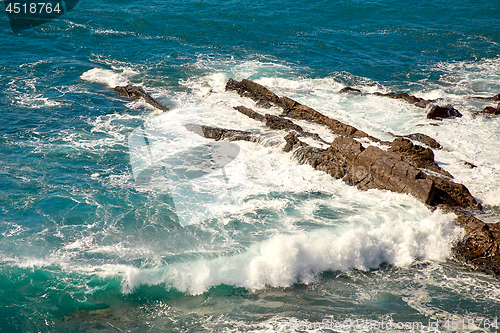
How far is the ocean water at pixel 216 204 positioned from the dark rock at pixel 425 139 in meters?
0.50

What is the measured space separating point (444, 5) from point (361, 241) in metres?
31.7

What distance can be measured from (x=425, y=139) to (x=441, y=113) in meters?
3.14

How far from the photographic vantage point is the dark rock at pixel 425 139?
1515cm

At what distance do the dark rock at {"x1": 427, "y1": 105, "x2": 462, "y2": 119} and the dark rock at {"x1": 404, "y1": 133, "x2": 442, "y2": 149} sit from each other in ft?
8.62

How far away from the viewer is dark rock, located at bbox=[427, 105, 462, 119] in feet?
57.5

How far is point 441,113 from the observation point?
1756 cm

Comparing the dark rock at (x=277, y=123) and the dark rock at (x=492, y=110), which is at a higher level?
the dark rock at (x=492, y=110)

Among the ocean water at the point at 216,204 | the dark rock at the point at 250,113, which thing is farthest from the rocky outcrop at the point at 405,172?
the dark rock at the point at 250,113

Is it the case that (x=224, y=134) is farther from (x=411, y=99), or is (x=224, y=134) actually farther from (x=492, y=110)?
(x=492, y=110)

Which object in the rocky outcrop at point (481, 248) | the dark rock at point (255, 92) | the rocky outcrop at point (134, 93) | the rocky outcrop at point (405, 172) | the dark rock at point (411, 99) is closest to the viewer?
the rocky outcrop at point (481, 248)

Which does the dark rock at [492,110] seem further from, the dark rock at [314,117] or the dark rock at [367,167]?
the dark rock at [367,167]

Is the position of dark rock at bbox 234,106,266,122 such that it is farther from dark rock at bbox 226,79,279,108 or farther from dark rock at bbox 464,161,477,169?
dark rock at bbox 464,161,477,169

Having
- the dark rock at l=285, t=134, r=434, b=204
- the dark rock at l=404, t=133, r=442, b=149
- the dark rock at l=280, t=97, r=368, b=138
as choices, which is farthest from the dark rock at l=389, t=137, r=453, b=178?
the dark rock at l=280, t=97, r=368, b=138

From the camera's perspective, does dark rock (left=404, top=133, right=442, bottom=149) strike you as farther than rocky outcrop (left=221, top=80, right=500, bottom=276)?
Yes
